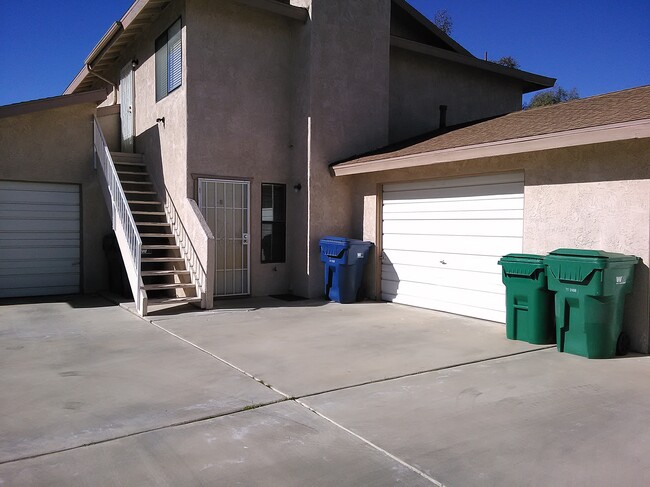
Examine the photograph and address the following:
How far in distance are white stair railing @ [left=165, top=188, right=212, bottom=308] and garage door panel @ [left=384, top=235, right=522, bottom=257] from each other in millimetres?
3592

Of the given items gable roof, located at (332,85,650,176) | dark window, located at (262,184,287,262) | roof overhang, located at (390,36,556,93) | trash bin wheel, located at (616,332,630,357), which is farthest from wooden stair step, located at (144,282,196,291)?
roof overhang, located at (390,36,556,93)

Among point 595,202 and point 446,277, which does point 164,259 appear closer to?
point 446,277

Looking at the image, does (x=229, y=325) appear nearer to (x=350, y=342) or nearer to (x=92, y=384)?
(x=350, y=342)

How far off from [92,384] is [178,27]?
765 cm

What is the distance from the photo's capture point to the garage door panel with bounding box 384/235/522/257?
8.10 metres

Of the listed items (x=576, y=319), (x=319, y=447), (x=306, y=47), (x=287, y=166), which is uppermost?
(x=306, y=47)

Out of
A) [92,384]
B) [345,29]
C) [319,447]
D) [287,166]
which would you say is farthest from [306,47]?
[319,447]

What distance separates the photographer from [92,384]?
5.11m

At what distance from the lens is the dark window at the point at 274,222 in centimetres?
1102

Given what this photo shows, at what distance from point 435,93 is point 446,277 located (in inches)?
242

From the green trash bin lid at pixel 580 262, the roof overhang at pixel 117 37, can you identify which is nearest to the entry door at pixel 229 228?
the roof overhang at pixel 117 37

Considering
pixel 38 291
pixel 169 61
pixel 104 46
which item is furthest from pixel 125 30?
pixel 38 291

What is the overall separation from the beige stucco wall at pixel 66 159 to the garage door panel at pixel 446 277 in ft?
20.8

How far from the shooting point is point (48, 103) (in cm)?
1062
